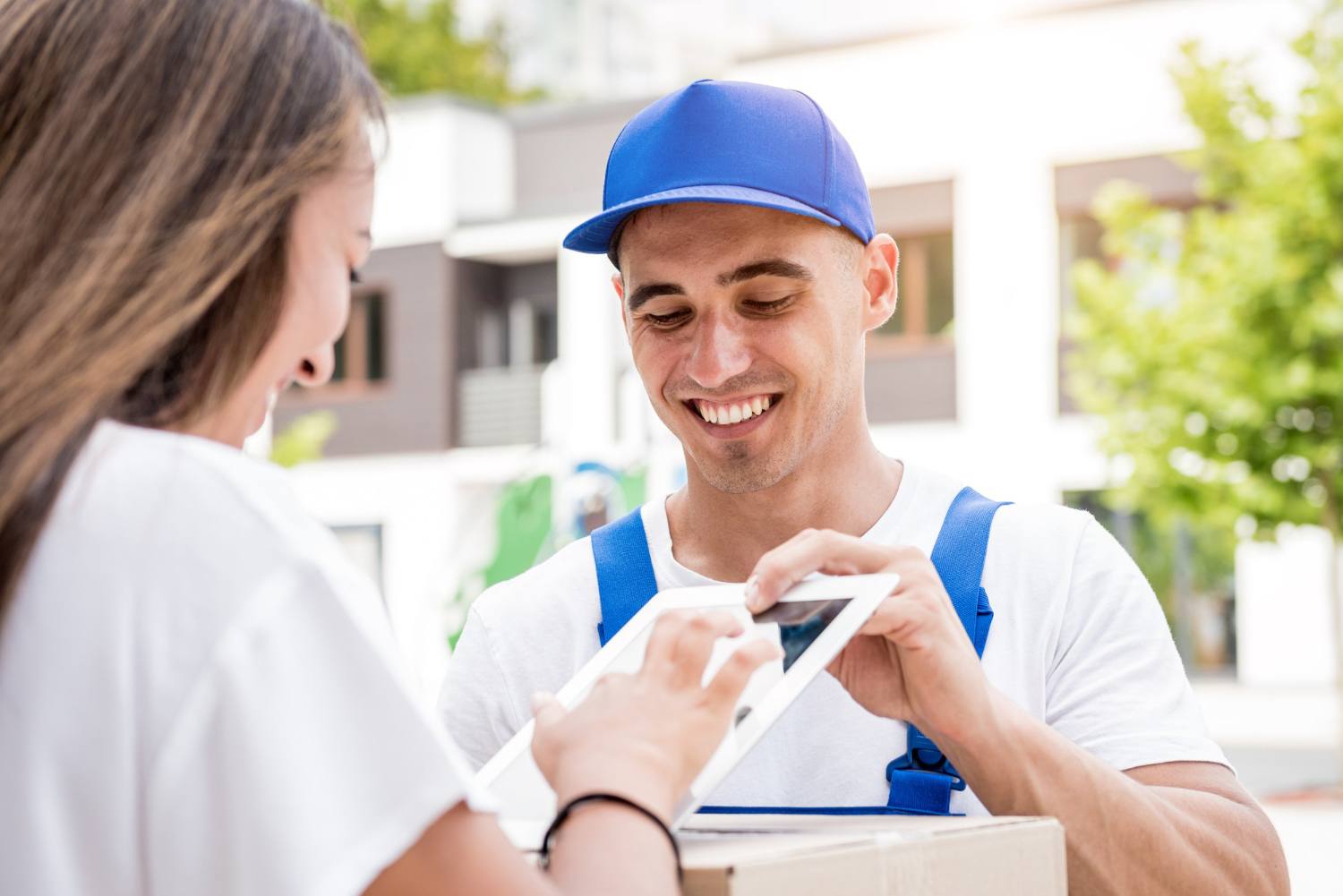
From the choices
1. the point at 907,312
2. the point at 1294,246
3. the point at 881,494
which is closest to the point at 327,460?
the point at 907,312

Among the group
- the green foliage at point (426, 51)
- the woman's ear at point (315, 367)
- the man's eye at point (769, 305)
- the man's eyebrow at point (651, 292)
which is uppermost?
the green foliage at point (426, 51)

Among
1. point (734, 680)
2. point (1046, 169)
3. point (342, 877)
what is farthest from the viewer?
point (1046, 169)

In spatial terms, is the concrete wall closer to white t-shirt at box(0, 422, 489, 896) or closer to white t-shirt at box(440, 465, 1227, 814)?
white t-shirt at box(440, 465, 1227, 814)

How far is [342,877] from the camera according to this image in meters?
1.07

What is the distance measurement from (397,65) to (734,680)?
28.8 meters

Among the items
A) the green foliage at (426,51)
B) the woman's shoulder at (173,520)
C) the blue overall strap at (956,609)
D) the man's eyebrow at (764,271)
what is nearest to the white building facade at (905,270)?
the green foliage at (426,51)

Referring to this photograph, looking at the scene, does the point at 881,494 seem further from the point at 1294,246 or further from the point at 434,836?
the point at 1294,246

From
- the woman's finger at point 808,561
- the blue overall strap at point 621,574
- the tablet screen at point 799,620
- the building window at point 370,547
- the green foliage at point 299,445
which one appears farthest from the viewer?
the building window at point 370,547

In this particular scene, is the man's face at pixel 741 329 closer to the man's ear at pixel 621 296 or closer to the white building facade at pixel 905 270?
the man's ear at pixel 621 296

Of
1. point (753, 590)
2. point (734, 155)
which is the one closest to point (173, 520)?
point (753, 590)

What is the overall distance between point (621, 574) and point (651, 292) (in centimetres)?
39

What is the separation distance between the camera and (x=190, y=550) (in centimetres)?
112

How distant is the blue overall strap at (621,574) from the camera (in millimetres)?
2221

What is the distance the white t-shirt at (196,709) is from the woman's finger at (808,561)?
624 millimetres
